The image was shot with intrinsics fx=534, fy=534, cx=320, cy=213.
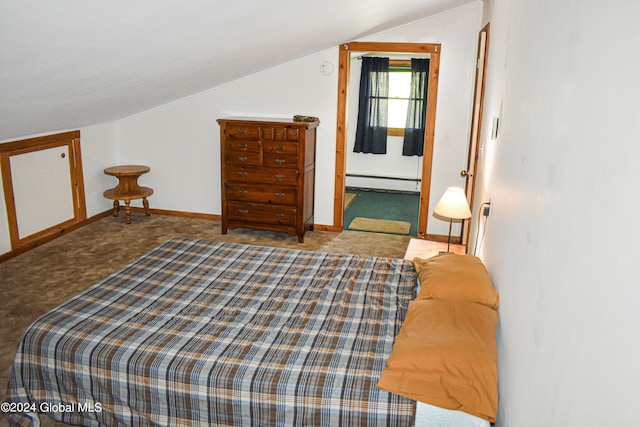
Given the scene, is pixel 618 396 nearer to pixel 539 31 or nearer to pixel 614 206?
pixel 614 206

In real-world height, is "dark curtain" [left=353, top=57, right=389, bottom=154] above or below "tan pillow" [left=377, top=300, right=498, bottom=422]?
above

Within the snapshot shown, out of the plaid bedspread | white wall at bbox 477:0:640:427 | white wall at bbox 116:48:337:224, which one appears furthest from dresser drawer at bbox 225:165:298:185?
white wall at bbox 477:0:640:427

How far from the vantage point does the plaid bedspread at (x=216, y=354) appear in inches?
85.8

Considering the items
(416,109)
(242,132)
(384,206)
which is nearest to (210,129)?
(242,132)

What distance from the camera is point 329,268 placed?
3.38 metres

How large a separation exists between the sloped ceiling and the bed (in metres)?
1.22

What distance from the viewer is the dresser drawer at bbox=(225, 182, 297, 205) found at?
5.39 meters

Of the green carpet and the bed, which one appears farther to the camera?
the green carpet

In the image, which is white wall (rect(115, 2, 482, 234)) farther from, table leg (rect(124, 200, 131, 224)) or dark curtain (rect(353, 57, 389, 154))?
dark curtain (rect(353, 57, 389, 154))

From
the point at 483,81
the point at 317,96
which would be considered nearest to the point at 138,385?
the point at 483,81

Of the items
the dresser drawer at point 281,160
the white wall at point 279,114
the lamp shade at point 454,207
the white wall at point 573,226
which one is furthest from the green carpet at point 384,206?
the white wall at point 573,226

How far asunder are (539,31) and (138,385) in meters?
2.19

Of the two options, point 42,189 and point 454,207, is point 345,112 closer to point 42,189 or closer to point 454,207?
point 454,207

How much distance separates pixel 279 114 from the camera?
18.8 feet
